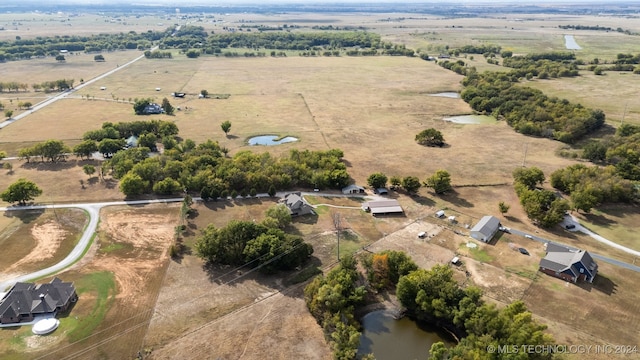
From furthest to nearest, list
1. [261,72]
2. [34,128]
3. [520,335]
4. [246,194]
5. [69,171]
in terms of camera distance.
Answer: [261,72] < [34,128] < [69,171] < [246,194] < [520,335]

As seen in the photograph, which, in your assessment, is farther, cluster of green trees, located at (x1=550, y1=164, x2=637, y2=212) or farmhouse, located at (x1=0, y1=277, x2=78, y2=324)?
cluster of green trees, located at (x1=550, y1=164, x2=637, y2=212)

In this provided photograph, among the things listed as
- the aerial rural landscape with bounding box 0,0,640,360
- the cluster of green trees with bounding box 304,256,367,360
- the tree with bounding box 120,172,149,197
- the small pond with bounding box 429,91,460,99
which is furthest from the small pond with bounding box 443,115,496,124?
the tree with bounding box 120,172,149,197

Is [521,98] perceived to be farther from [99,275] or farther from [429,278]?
[99,275]

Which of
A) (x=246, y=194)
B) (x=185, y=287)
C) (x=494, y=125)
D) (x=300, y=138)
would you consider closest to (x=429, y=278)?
(x=185, y=287)

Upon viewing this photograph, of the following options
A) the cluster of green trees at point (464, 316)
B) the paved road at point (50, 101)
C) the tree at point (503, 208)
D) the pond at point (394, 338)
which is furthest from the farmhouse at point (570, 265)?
the paved road at point (50, 101)

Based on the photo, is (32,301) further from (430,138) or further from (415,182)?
(430,138)

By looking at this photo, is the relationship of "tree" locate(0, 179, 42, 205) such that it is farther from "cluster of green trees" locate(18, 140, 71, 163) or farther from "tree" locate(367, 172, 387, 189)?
"tree" locate(367, 172, 387, 189)

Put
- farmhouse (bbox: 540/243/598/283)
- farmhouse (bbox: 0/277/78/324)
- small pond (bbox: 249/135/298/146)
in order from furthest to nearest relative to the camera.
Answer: small pond (bbox: 249/135/298/146)
farmhouse (bbox: 540/243/598/283)
farmhouse (bbox: 0/277/78/324)

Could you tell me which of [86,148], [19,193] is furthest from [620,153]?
[19,193]
